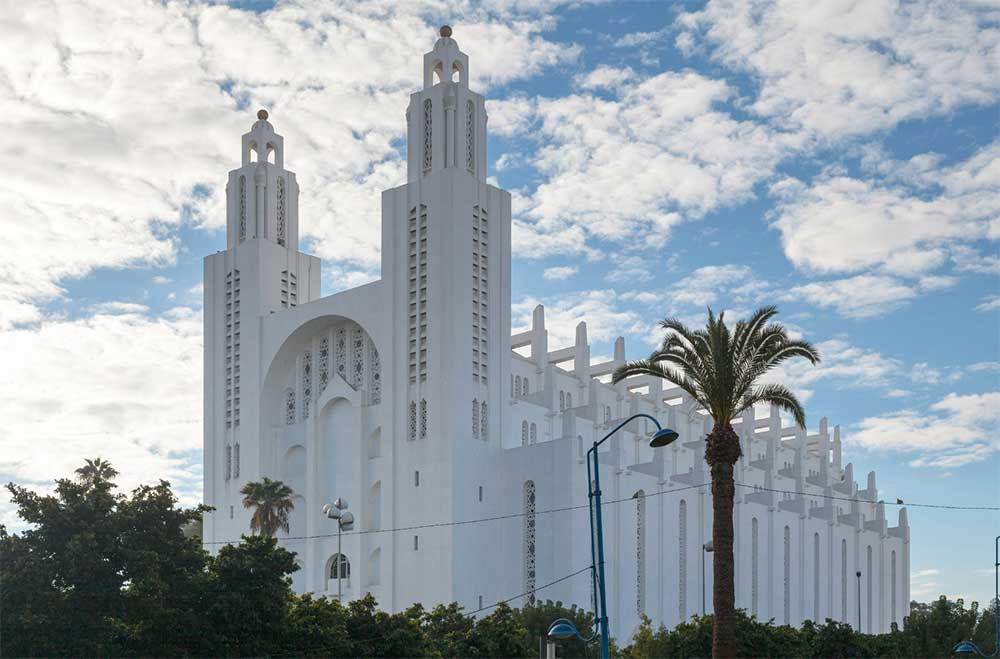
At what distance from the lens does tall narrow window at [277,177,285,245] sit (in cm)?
6875

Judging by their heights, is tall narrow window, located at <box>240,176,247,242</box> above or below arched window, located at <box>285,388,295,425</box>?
above

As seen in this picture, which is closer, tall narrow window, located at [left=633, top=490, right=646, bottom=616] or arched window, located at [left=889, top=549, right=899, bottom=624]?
tall narrow window, located at [left=633, top=490, right=646, bottom=616]

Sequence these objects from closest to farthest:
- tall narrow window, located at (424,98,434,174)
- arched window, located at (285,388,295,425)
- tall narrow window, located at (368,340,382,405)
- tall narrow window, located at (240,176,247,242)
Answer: tall narrow window, located at (424,98,434,174) < tall narrow window, located at (368,340,382,405) < arched window, located at (285,388,295,425) < tall narrow window, located at (240,176,247,242)

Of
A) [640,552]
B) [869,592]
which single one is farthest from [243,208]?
[869,592]

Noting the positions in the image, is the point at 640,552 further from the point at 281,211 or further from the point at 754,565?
the point at 281,211

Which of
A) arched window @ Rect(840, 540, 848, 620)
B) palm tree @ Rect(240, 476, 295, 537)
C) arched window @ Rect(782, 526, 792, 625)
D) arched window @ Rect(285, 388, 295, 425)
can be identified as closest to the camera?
palm tree @ Rect(240, 476, 295, 537)

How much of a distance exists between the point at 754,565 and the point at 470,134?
2623 centimetres

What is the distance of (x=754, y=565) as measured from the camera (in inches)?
2734

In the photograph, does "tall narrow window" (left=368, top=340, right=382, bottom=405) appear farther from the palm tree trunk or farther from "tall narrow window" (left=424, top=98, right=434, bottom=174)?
the palm tree trunk

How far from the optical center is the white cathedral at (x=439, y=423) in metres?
56.6

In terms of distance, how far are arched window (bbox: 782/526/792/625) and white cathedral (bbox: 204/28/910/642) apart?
0.25m

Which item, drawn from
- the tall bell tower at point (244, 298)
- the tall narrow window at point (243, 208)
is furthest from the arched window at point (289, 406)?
the tall narrow window at point (243, 208)

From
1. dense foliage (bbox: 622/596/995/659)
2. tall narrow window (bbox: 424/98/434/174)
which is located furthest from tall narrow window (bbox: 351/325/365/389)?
dense foliage (bbox: 622/596/995/659)

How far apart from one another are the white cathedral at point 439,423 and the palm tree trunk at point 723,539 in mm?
21218
